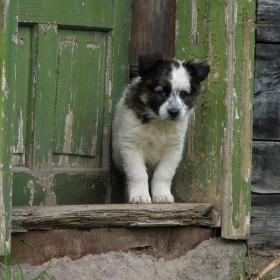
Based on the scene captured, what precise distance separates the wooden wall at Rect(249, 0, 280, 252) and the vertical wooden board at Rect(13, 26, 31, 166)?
167 cm

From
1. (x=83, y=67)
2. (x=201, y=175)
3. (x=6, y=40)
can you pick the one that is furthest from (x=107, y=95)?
(x=6, y=40)

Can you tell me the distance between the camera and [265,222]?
471 centimetres

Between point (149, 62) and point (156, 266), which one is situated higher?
point (149, 62)

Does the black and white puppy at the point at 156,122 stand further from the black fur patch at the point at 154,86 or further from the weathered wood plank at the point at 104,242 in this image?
the weathered wood plank at the point at 104,242

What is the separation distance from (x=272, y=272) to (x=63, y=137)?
1856 millimetres

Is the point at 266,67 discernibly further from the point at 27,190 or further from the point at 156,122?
the point at 27,190

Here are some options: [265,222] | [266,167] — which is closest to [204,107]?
[266,167]

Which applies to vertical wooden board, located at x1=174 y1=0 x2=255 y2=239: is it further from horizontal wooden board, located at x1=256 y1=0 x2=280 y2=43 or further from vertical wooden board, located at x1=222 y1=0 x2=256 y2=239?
horizontal wooden board, located at x1=256 y1=0 x2=280 y2=43

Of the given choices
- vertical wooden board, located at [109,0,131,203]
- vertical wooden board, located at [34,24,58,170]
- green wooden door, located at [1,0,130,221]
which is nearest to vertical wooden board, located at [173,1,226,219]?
vertical wooden board, located at [109,0,131,203]

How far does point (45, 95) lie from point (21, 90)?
0.63 feet

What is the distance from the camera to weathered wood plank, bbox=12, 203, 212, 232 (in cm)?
373

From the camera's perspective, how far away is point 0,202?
3400 mm

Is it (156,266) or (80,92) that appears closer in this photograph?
(156,266)

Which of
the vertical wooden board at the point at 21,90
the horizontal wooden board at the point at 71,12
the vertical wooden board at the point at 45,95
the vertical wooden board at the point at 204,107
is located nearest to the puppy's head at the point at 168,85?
the vertical wooden board at the point at 204,107
